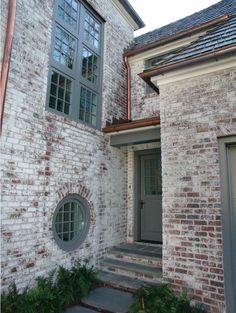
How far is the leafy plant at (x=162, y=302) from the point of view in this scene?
330 cm

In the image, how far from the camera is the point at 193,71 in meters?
4.05

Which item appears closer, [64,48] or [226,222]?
[226,222]

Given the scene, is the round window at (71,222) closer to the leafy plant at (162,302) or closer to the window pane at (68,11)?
the leafy plant at (162,302)

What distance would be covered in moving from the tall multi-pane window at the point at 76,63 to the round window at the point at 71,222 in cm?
175

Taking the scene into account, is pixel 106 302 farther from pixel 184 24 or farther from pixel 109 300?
pixel 184 24

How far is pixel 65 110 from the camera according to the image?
5035 mm

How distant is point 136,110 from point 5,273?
5051 mm

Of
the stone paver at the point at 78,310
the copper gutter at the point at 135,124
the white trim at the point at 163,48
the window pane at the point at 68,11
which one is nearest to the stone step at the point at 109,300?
the stone paver at the point at 78,310

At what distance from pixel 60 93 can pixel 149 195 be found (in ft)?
11.2

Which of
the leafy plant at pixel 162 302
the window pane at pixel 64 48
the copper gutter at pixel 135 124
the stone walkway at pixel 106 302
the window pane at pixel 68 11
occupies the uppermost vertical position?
the window pane at pixel 68 11

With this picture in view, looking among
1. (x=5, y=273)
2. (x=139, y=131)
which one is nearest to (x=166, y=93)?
(x=139, y=131)

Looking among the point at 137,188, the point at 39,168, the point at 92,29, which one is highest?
the point at 92,29

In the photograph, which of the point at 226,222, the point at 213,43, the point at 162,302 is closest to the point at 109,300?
the point at 162,302

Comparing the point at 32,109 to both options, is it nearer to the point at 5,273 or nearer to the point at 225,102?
the point at 5,273
